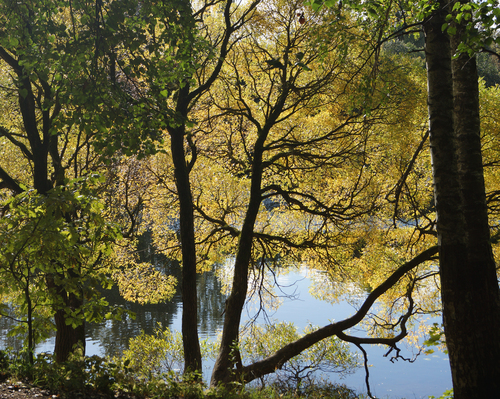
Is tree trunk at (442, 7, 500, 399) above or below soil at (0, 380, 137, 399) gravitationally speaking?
above

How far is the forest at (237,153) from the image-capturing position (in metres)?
3.68

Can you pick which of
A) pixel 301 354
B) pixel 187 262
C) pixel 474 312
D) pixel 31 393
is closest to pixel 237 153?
pixel 187 262

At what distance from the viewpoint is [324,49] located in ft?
21.5

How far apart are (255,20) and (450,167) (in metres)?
7.86

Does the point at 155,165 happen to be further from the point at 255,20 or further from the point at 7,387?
the point at 7,387

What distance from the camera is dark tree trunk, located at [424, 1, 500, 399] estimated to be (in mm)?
3436

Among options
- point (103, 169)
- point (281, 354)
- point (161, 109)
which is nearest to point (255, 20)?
point (103, 169)

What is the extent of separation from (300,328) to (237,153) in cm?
1389

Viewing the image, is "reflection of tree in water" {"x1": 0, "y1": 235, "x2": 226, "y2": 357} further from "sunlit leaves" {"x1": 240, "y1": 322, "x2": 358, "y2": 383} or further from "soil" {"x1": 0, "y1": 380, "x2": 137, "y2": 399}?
"soil" {"x1": 0, "y1": 380, "x2": 137, "y2": 399}

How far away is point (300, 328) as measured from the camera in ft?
75.6

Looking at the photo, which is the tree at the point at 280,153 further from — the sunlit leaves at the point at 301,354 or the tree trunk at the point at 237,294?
the sunlit leaves at the point at 301,354

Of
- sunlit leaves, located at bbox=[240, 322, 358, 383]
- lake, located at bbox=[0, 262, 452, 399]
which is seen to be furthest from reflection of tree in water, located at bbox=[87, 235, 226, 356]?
sunlit leaves, located at bbox=[240, 322, 358, 383]

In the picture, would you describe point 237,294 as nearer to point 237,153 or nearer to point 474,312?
point 237,153

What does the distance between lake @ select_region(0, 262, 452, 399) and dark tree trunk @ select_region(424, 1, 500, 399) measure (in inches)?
363
